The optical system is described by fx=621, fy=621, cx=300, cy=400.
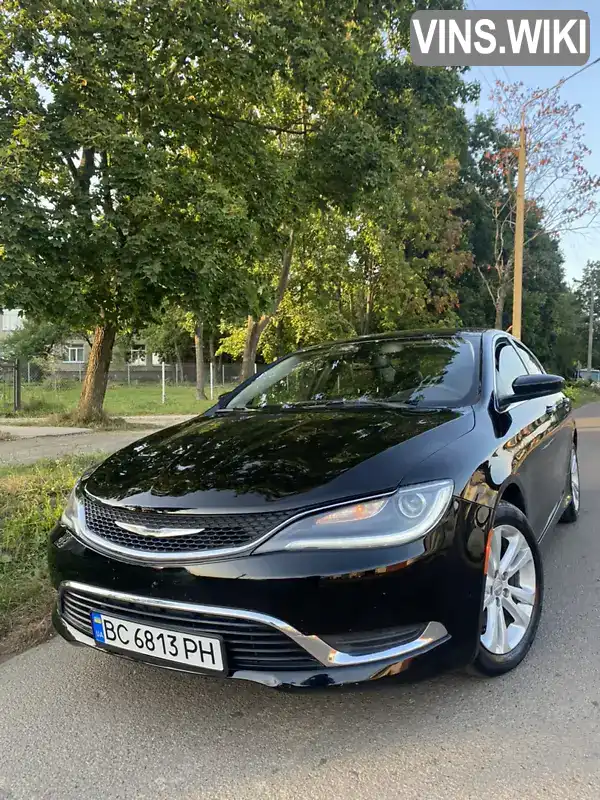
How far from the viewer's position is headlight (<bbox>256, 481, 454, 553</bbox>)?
2025mm

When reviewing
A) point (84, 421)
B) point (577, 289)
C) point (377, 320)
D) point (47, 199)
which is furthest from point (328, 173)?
point (577, 289)

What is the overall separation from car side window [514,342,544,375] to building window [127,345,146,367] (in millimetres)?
44747

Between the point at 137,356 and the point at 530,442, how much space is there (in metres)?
51.0

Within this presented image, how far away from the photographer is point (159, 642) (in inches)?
84.8

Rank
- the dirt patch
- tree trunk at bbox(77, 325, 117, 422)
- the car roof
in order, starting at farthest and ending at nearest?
1. tree trunk at bbox(77, 325, 117, 422)
2. the car roof
3. the dirt patch

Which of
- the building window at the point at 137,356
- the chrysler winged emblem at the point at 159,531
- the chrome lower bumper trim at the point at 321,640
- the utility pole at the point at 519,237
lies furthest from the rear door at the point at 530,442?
the building window at the point at 137,356

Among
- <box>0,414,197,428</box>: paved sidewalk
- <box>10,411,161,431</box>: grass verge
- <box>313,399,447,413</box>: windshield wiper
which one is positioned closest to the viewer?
<box>313,399,447,413</box>: windshield wiper

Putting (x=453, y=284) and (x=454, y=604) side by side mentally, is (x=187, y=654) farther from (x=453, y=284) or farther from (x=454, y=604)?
(x=453, y=284)

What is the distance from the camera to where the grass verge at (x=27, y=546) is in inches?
128

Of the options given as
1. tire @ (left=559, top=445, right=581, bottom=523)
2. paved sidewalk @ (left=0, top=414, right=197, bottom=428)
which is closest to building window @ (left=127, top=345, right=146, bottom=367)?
paved sidewalk @ (left=0, top=414, right=197, bottom=428)

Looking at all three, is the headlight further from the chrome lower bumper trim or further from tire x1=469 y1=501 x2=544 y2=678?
tire x1=469 y1=501 x2=544 y2=678

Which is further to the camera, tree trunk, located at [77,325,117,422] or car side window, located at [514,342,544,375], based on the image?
tree trunk, located at [77,325,117,422]

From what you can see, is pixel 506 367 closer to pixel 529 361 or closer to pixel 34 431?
pixel 529 361

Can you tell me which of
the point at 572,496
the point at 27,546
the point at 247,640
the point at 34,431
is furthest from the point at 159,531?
the point at 34,431
